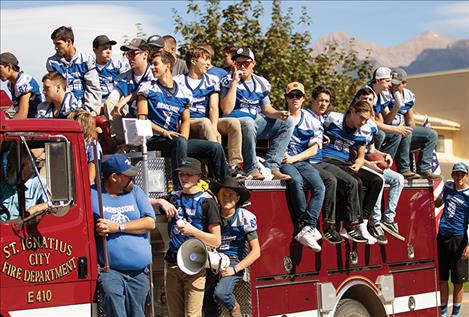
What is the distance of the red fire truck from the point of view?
23.6 feet

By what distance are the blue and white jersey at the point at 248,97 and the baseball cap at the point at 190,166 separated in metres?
1.69

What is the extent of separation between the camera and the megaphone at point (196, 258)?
330 inches

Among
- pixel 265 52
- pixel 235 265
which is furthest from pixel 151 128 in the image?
pixel 265 52

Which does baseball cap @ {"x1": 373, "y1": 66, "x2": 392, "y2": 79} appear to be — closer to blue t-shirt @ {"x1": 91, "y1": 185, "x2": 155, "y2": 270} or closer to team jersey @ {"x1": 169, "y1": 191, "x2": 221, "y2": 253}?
team jersey @ {"x1": 169, "y1": 191, "x2": 221, "y2": 253}

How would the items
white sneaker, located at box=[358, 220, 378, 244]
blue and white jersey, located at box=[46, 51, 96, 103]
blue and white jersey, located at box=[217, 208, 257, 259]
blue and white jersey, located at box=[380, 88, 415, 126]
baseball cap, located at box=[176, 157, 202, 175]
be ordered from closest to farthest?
baseball cap, located at box=[176, 157, 202, 175], blue and white jersey, located at box=[217, 208, 257, 259], blue and white jersey, located at box=[46, 51, 96, 103], white sneaker, located at box=[358, 220, 378, 244], blue and white jersey, located at box=[380, 88, 415, 126]

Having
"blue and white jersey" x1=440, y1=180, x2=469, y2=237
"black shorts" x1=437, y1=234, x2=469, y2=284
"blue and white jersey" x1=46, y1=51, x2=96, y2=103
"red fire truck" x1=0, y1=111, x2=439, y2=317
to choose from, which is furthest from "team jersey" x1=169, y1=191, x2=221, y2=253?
"blue and white jersey" x1=440, y1=180, x2=469, y2=237

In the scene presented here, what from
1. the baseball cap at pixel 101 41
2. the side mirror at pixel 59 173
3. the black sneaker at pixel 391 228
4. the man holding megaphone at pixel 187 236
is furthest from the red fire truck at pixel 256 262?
the baseball cap at pixel 101 41

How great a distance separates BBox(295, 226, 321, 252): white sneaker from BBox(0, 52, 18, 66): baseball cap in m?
3.28

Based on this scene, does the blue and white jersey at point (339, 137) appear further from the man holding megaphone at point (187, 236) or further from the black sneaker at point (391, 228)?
the man holding megaphone at point (187, 236)

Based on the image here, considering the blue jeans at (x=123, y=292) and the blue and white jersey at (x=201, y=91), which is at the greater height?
the blue and white jersey at (x=201, y=91)

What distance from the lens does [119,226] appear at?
304 inches

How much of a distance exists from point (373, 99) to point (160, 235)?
13.9 feet

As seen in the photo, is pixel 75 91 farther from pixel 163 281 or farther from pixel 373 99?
pixel 373 99

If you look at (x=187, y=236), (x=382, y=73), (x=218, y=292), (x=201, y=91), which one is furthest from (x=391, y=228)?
(x=187, y=236)
